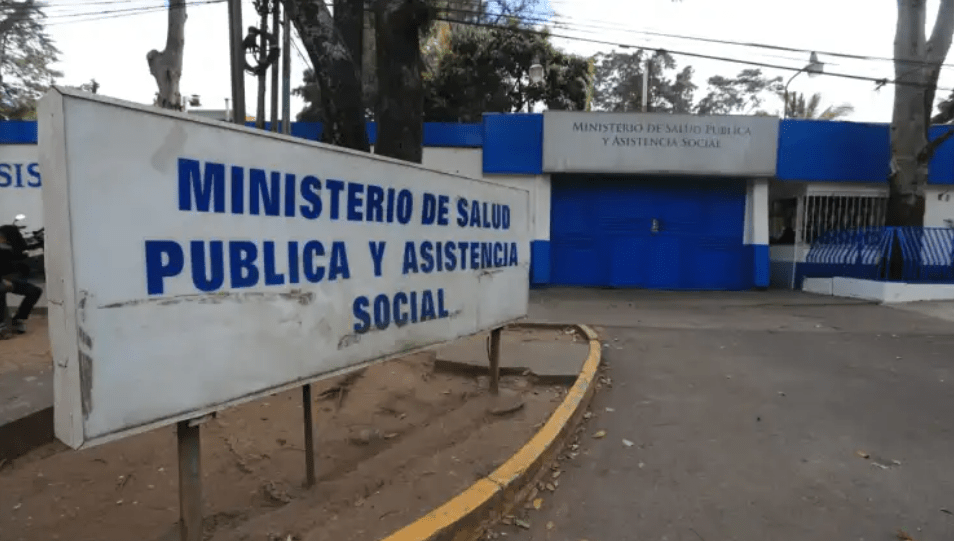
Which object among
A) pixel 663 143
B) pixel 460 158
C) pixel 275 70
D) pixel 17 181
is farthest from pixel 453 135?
pixel 17 181

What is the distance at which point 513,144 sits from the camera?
13.5m

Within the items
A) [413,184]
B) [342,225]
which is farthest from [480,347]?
[342,225]

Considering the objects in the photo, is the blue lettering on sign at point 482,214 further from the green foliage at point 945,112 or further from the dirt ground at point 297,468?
the green foliage at point 945,112

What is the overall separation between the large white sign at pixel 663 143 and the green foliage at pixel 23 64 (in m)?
28.8

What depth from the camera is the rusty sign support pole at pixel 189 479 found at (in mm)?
2260

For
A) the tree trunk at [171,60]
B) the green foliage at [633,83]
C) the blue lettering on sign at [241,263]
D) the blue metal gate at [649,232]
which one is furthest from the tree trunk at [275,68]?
the green foliage at [633,83]

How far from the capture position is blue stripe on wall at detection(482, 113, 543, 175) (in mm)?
13375

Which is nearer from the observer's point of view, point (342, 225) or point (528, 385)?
point (342, 225)

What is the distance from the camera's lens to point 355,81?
5426 mm

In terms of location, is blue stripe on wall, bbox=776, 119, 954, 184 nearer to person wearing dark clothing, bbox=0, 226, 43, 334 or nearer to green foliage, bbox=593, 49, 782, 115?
person wearing dark clothing, bbox=0, 226, 43, 334

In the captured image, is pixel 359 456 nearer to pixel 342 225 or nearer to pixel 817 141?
pixel 342 225

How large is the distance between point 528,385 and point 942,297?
34.6 feet

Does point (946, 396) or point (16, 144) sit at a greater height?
point (16, 144)

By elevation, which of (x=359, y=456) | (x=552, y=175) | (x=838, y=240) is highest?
(x=552, y=175)
